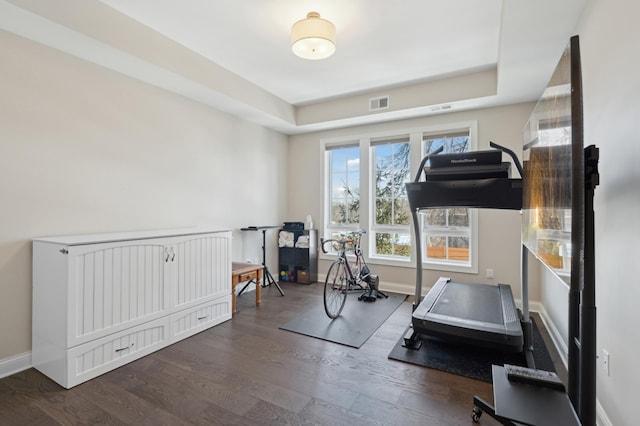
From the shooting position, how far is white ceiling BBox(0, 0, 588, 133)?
234 centimetres

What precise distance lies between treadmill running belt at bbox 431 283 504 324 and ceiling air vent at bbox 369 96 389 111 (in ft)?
8.27

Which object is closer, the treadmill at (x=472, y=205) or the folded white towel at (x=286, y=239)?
the treadmill at (x=472, y=205)

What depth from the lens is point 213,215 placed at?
413cm

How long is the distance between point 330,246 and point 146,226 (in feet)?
9.65

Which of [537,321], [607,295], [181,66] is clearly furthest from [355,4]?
[537,321]

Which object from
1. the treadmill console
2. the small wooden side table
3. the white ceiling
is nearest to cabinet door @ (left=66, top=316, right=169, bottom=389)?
the small wooden side table

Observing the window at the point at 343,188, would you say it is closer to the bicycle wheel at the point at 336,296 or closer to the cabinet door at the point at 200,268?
the bicycle wheel at the point at 336,296

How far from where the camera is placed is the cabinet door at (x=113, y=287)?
225 centimetres

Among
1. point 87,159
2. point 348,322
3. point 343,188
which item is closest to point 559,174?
point 348,322

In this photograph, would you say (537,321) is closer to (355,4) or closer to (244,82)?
(355,4)

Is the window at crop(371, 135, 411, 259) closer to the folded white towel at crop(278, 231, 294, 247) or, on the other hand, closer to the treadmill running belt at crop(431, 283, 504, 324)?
the treadmill running belt at crop(431, 283, 504, 324)

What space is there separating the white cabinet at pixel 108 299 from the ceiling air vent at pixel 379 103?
2.90 m

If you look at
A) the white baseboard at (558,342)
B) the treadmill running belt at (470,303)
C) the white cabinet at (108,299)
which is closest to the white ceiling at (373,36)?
the white cabinet at (108,299)

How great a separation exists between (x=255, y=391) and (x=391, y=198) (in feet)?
11.2
